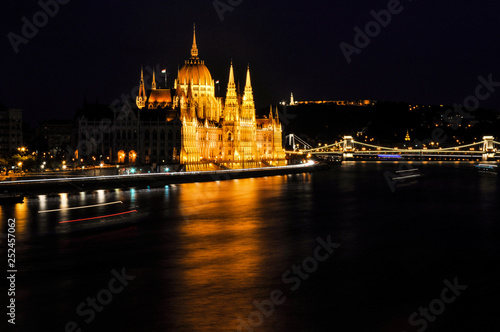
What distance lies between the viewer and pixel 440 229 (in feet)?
94.9

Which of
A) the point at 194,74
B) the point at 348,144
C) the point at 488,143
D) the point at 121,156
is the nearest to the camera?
the point at 121,156

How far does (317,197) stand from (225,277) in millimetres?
26453

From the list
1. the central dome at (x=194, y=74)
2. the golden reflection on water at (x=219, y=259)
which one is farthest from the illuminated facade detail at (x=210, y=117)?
the golden reflection on water at (x=219, y=259)

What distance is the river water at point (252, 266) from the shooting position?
48.9ft

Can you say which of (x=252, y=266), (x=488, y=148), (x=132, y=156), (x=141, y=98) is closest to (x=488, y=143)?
(x=488, y=148)

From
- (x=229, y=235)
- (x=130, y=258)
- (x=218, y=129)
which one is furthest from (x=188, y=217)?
(x=218, y=129)

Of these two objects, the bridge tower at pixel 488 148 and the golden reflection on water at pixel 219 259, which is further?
the bridge tower at pixel 488 148

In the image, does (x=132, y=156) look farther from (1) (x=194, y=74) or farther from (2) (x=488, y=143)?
(2) (x=488, y=143)

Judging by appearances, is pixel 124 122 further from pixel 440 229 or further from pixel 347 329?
pixel 347 329

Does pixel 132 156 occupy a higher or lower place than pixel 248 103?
lower

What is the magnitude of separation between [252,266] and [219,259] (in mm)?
1555

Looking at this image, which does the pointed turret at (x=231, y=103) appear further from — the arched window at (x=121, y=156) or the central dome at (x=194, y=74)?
the arched window at (x=121, y=156)

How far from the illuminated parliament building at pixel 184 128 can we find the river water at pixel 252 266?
33.7m

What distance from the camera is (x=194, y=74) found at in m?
83.4
